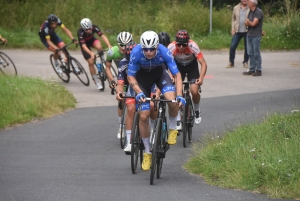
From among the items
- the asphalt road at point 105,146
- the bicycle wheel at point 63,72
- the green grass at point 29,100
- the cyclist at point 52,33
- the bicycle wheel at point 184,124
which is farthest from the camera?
the bicycle wheel at point 63,72

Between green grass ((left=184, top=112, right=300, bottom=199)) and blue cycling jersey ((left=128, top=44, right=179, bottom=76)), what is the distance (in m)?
1.24

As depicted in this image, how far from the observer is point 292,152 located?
8586 mm

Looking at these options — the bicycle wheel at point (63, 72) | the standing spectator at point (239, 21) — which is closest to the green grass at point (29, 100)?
the bicycle wheel at point (63, 72)

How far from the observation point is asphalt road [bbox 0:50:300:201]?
27.6ft

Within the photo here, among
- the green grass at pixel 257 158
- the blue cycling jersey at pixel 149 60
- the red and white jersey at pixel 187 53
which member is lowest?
the green grass at pixel 257 158

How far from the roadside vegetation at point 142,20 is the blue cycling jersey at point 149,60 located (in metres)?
14.3

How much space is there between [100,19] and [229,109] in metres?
13.7

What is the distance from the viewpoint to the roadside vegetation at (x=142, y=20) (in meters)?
24.0

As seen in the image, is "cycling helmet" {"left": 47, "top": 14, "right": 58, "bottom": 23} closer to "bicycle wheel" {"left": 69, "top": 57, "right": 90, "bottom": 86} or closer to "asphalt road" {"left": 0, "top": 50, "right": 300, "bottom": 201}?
"bicycle wheel" {"left": 69, "top": 57, "right": 90, "bottom": 86}

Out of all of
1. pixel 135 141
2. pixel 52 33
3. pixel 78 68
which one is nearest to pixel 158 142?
pixel 135 141

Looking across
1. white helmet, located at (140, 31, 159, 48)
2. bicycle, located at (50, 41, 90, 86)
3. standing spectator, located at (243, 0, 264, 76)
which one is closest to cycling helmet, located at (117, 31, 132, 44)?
white helmet, located at (140, 31, 159, 48)

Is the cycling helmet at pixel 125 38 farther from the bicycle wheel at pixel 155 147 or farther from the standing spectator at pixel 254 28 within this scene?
the standing spectator at pixel 254 28

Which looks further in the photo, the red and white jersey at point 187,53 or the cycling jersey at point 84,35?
the cycling jersey at point 84,35

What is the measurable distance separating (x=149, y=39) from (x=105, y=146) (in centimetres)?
326
